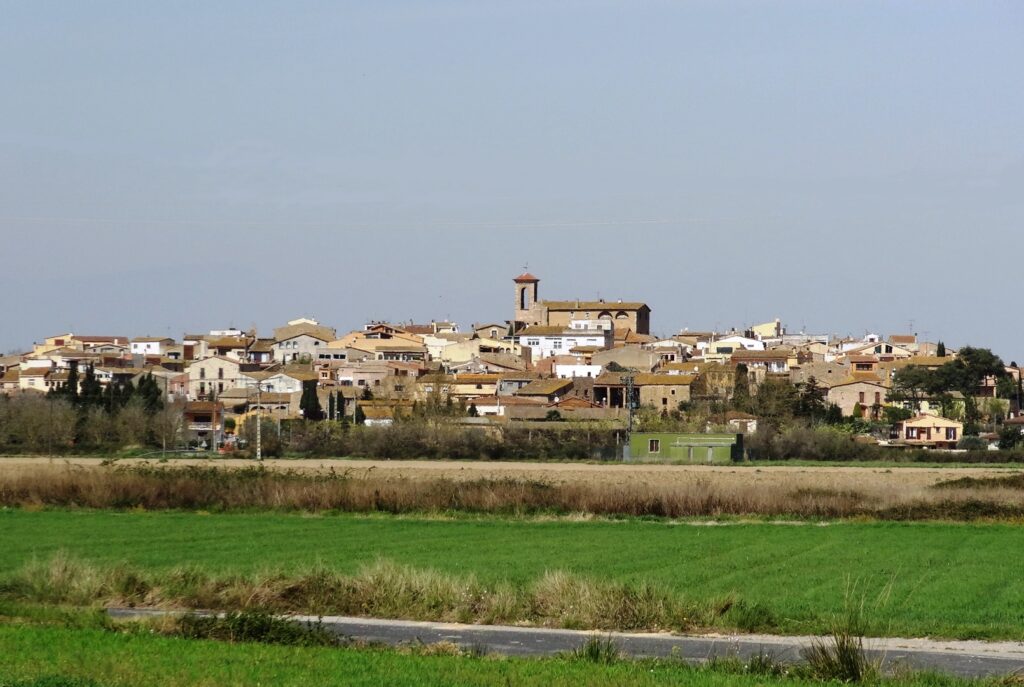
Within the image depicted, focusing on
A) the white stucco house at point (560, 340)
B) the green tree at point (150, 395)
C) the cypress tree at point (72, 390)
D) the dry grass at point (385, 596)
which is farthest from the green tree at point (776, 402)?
the dry grass at point (385, 596)

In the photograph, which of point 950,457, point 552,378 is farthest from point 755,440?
point 552,378

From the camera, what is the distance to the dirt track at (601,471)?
6669cm

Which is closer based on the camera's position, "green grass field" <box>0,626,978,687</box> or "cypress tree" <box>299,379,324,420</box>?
"green grass field" <box>0,626,978,687</box>

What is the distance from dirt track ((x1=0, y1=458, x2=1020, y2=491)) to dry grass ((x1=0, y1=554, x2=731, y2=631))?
38962mm

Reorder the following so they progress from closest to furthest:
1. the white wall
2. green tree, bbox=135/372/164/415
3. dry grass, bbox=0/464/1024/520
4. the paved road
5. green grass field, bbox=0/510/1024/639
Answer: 1. the paved road
2. green grass field, bbox=0/510/1024/639
3. dry grass, bbox=0/464/1024/520
4. green tree, bbox=135/372/164/415
5. the white wall

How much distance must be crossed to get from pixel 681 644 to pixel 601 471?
55.6m

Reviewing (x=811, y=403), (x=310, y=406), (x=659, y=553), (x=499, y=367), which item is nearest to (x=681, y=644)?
(x=659, y=553)

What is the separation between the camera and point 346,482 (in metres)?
51.4

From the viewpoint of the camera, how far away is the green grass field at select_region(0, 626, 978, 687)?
15.7 meters

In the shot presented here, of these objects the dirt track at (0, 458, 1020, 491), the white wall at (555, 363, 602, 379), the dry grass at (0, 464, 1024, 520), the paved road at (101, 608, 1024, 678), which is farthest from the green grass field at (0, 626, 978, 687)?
the white wall at (555, 363, 602, 379)

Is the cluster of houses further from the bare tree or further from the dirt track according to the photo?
the dirt track

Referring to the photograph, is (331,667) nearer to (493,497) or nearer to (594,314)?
(493,497)

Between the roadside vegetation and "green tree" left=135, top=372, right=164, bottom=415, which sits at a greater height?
"green tree" left=135, top=372, right=164, bottom=415

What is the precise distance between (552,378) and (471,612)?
10770 centimetres
